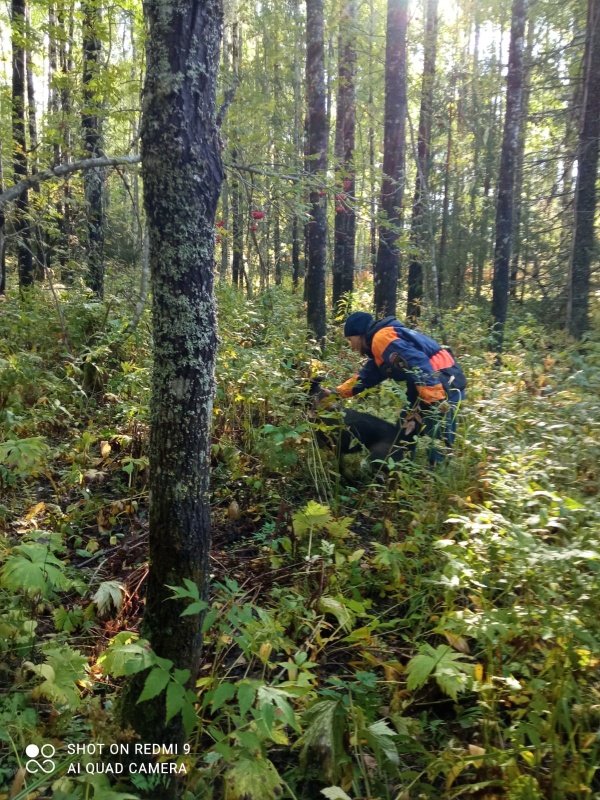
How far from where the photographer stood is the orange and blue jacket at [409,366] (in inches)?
169

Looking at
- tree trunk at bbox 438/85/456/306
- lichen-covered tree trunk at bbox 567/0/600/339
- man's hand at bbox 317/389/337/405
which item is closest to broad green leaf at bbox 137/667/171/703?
man's hand at bbox 317/389/337/405

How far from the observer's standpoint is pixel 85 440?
4812 millimetres

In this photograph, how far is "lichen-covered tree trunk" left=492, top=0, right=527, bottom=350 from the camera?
9625mm

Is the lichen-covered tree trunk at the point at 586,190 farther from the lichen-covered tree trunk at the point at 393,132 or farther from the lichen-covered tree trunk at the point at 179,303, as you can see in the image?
the lichen-covered tree trunk at the point at 179,303

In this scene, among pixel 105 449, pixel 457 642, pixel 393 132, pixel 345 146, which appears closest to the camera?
pixel 457 642

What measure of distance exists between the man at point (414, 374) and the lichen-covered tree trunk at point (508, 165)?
491 centimetres

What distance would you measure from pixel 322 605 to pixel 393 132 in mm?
8038

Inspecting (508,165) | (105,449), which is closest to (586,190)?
(508,165)

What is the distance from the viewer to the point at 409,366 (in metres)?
4.49

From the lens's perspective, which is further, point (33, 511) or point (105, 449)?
point (105, 449)

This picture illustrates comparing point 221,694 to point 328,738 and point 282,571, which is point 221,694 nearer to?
point 328,738

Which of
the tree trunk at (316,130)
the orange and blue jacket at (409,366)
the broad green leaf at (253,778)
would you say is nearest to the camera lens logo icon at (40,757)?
the broad green leaf at (253,778)

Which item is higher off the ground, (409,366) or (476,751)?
(409,366)

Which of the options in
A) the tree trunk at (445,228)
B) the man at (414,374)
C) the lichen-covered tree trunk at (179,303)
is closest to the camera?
the lichen-covered tree trunk at (179,303)
